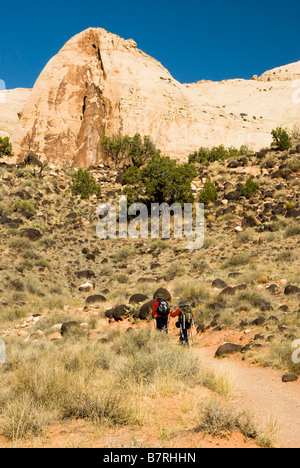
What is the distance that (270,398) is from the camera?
21.5ft

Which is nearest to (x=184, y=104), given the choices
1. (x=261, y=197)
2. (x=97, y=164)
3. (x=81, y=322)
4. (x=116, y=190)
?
(x=97, y=164)

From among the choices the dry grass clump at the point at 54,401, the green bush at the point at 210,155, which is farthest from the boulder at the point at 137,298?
the green bush at the point at 210,155

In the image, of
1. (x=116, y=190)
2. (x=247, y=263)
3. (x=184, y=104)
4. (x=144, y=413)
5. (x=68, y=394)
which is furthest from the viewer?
(x=184, y=104)

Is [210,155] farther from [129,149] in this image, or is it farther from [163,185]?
[163,185]


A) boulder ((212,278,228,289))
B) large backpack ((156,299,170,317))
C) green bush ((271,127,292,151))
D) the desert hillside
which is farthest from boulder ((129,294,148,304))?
green bush ((271,127,292,151))

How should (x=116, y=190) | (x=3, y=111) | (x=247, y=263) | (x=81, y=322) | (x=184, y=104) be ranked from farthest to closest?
1. (x=3, y=111)
2. (x=184, y=104)
3. (x=116, y=190)
4. (x=247, y=263)
5. (x=81, y=322)

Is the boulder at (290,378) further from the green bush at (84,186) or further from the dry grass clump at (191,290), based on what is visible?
the green bush at (84,186)

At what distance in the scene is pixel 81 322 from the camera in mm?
14086

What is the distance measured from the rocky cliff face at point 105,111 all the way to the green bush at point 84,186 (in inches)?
428
